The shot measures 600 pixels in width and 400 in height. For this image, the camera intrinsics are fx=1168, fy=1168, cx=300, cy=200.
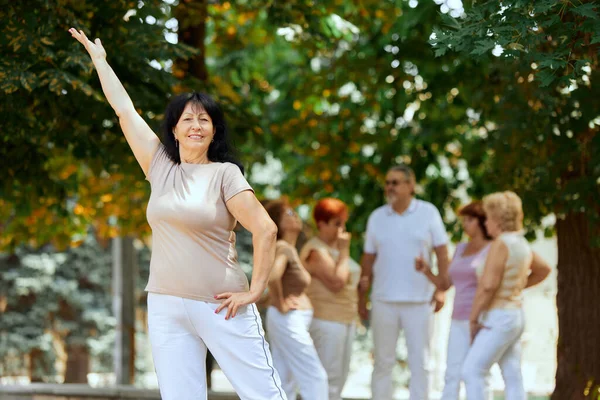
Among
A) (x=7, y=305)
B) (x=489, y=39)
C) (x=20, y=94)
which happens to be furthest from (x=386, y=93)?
(x=7, y=305)

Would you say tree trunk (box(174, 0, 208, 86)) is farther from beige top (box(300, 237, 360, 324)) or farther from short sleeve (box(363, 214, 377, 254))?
beige top (box(300, 237, 360, 324))

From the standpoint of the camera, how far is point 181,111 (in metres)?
5.34

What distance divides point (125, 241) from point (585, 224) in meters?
6.95

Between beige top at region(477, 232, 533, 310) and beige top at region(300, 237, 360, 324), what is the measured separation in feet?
4.18

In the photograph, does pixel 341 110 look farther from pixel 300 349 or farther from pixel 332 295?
pixel 300 349

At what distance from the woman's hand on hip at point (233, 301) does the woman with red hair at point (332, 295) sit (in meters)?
3.76

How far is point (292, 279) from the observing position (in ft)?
27.3

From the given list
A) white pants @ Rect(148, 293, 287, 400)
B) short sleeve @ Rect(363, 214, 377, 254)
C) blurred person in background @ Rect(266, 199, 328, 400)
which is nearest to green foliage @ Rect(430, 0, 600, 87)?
white pants @ Rect(148, 293, 287, 400)

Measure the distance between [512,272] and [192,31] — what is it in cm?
484

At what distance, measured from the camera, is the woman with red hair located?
29.1 feet

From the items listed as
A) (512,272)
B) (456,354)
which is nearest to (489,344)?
(512,272)

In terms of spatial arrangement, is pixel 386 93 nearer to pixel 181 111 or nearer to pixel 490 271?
pixel 490 271

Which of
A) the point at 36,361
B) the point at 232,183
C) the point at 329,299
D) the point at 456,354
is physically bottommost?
the point at 36,361

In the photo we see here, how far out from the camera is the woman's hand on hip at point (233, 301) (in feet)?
16.5
